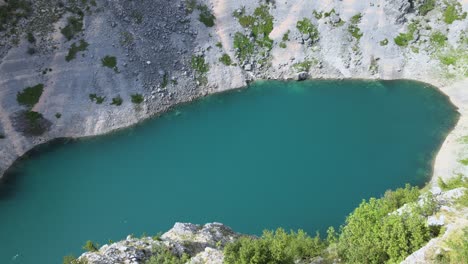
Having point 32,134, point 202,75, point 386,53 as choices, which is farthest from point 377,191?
point 32,134

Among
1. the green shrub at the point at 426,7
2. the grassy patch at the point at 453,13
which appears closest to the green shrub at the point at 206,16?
the green shrub at the point at 426,7

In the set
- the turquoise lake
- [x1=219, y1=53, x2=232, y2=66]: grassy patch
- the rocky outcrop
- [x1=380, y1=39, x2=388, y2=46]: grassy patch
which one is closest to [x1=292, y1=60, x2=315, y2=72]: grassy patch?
the turquoise lake

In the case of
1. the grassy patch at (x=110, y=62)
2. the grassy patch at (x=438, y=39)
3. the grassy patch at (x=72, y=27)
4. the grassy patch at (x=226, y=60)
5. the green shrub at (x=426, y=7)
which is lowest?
the grassy patch at (x=110, y=62)

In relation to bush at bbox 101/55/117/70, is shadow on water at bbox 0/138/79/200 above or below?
below

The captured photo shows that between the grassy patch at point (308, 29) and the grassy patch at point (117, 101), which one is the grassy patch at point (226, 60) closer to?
the grassy patch at point (308, 29)

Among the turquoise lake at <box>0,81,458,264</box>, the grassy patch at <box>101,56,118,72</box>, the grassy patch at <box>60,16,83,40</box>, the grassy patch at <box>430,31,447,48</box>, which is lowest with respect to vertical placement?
the turquoise lake at <box>0,81,458,264</box>

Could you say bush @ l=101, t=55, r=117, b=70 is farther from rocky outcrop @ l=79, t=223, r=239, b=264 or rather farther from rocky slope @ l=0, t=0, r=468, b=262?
rocky outcrop @ l=79, t=223, r=239, b=264
